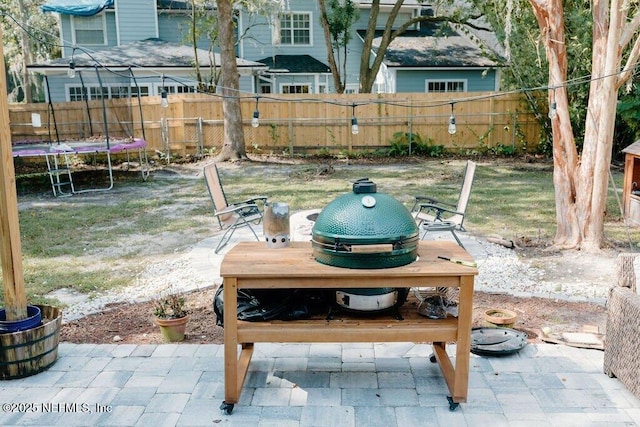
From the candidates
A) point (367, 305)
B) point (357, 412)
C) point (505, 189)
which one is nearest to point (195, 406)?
point (357, 412)

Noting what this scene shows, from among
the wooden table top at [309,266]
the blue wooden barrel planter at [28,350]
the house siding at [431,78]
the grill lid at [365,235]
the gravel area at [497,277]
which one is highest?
the house siding at [431,78]

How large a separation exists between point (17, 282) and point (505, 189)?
868cm

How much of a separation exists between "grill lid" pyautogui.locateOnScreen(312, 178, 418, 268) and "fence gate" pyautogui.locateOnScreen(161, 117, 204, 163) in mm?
11887

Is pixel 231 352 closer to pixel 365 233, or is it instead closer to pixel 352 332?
pixel 352 332

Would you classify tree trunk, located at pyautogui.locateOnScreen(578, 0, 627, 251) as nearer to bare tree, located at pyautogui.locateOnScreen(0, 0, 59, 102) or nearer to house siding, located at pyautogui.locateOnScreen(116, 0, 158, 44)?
house siding, located at pyautogui.locateOnScreen(116, 0, 158, 44)

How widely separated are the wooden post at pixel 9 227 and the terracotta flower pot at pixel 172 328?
2.77ft

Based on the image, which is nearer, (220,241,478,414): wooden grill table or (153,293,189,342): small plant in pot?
(220,241,478,414): wooden grill table

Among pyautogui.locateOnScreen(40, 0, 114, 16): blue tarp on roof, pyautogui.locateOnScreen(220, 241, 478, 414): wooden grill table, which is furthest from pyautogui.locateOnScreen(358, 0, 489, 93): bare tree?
pyautogui.locateOnScreen(220, 241, 478, 414): wooden grill table

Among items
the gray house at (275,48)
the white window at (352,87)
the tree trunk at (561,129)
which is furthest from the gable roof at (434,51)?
the tree trunk at (561,129)

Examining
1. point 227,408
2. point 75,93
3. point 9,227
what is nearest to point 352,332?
point 227,408

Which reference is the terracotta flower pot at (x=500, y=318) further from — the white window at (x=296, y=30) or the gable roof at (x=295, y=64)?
the white window at (x=296, y=30)

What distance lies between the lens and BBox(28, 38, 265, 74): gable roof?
14656mm

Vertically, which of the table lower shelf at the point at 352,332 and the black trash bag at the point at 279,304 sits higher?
the black trash bag at the point at 279,304

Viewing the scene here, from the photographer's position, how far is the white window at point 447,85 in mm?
18391
